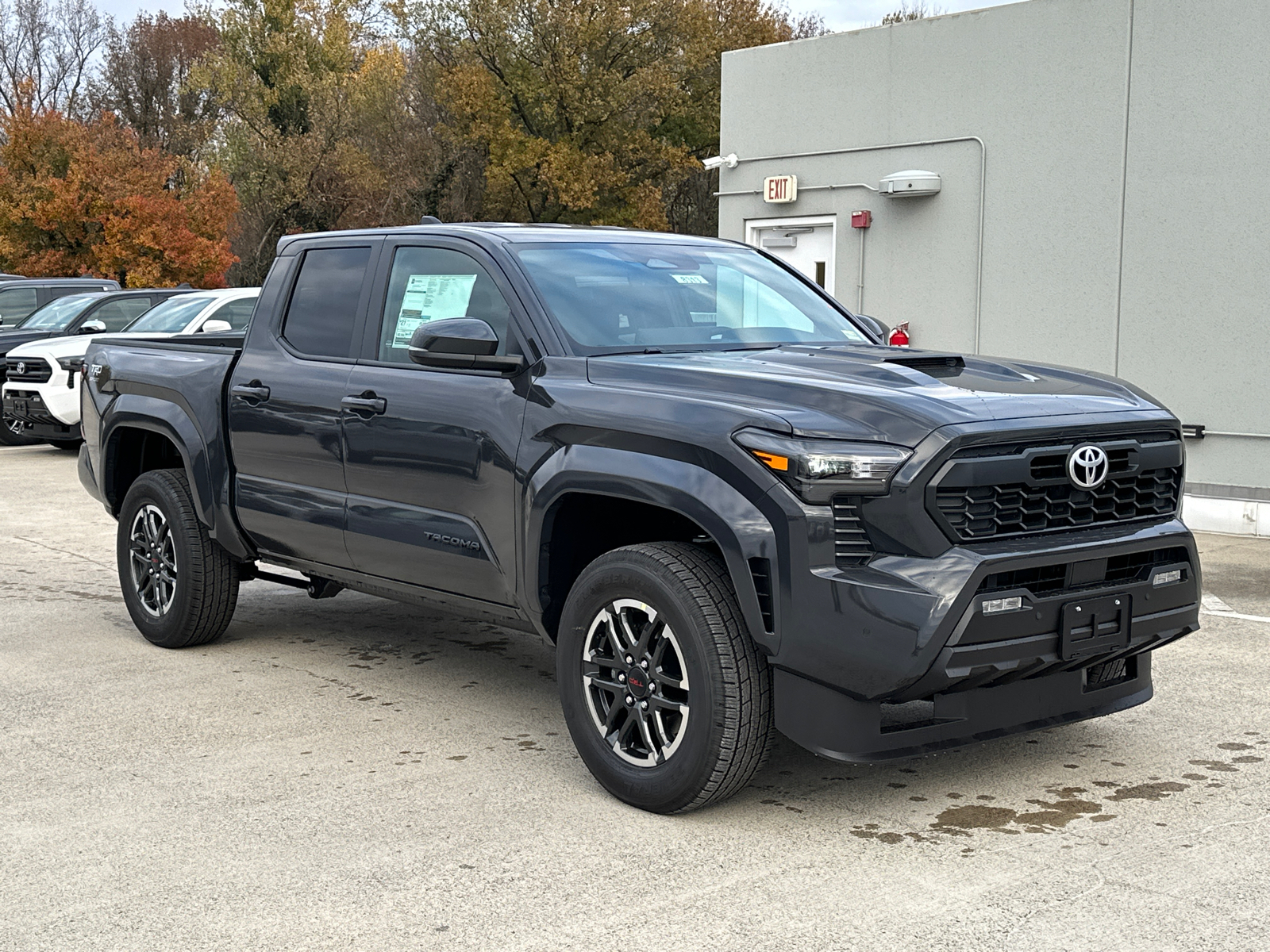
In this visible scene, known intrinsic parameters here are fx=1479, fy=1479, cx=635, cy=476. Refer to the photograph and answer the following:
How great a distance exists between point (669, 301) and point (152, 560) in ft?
10.2

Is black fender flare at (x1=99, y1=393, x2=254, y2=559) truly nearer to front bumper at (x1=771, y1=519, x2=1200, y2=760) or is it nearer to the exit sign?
front bumper at (x1=771, y1=519, x2=1200, y2=760)

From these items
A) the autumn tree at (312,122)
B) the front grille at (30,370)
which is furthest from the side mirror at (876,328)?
the autumn tree at (312,122)

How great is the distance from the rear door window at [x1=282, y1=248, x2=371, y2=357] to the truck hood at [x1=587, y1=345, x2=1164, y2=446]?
4.87 ft

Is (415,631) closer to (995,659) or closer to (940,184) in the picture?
(995,659)

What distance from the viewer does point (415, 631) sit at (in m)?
7.50

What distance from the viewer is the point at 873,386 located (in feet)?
14.9

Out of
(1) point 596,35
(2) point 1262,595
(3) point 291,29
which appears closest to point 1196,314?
(2) point 1262,595

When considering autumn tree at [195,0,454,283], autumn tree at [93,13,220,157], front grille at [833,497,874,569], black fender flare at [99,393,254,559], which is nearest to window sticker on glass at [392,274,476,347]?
black fender flare at [99,393,254,559]

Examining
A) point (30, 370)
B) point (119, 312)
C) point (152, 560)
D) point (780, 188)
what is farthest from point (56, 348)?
point (152, 560)

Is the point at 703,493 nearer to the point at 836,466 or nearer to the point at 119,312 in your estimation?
the point at 836,466

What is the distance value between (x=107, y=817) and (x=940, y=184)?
10.7 metres

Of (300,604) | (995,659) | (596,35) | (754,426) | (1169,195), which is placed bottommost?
(300,604)

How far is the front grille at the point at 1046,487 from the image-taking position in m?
4.25

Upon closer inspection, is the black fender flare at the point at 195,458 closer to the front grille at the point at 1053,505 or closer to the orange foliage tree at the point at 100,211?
the front grille at the point at 1053,505
